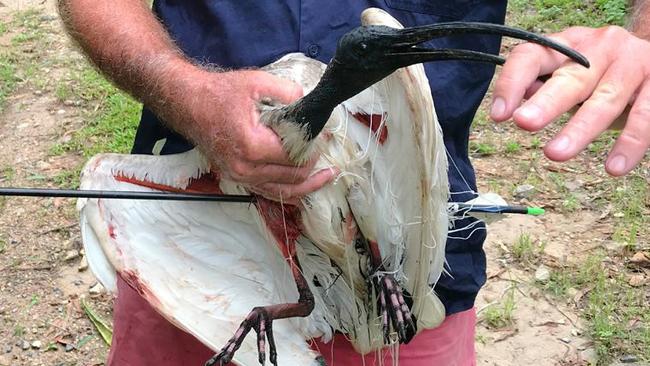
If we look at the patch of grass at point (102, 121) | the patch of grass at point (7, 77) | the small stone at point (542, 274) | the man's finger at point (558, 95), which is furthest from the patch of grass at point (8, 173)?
the man's finger at point (558, 95)

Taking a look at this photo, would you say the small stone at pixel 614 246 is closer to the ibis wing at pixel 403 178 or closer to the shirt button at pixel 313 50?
the ibis wing at pixel 403 178

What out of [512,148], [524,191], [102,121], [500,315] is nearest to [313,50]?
[500,315]

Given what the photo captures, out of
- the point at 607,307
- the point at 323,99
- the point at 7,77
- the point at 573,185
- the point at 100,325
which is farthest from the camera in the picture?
the point at 7,77

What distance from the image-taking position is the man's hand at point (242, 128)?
1587 millimetres

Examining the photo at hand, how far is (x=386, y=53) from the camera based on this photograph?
135cm

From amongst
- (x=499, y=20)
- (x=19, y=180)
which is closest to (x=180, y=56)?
(x=499, y=20)

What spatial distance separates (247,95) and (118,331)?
3.00 ft

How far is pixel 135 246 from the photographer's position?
1.91 metres

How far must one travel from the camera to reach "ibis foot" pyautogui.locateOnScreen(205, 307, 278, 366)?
5.67 ft

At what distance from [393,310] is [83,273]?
7.77 feet

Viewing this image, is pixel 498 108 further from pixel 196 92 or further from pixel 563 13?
pixel 563 13

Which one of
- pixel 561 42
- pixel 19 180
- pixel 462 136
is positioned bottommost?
pixel 19 180

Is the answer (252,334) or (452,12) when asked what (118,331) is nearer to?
(252,334)

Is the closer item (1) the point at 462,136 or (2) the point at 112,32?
(2) the point at 112,32
